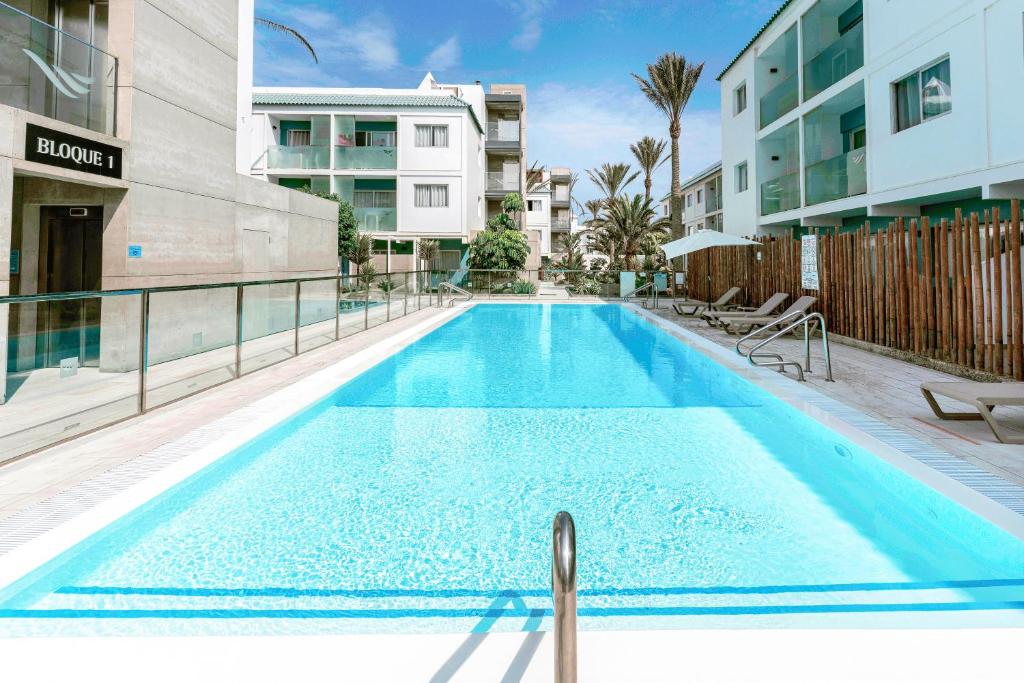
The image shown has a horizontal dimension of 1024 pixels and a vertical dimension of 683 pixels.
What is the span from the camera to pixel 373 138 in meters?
30.6

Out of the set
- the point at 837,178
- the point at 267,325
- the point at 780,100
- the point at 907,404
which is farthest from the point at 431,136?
the point at 907,404

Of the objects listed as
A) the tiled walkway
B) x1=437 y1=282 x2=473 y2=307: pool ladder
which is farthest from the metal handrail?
x1=437 y1=282 x2=473 y2=307: pool ladder

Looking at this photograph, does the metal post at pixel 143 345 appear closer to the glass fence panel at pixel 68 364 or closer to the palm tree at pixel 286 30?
the glass fence panel at pixel 68 364

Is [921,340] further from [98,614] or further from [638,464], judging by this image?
[98,614]

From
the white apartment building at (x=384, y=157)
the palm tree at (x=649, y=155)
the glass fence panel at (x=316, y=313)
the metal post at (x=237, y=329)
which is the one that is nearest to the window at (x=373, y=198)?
the white apartment building at (x=384, y=157)

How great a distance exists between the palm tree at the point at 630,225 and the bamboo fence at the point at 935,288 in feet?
76.9

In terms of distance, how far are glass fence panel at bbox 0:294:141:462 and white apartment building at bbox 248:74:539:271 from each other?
24327mm

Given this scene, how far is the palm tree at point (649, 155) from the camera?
140ft

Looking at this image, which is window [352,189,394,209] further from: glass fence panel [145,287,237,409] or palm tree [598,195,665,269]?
glass fence panel [145,287,237,409]

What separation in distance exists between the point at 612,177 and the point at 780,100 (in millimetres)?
28469

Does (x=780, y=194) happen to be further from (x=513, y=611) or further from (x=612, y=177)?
(x=612, y=177)

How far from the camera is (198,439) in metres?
5.16

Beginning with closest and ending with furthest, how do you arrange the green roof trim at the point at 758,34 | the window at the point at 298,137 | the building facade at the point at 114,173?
the building facade at the point at 114,173
the green roof trim at the point at 758,34
the window at the point at 298,137

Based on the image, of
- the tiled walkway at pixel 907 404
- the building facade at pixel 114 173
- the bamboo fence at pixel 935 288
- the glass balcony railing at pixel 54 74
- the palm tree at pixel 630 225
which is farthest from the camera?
the palm tree at pixel 630 225
